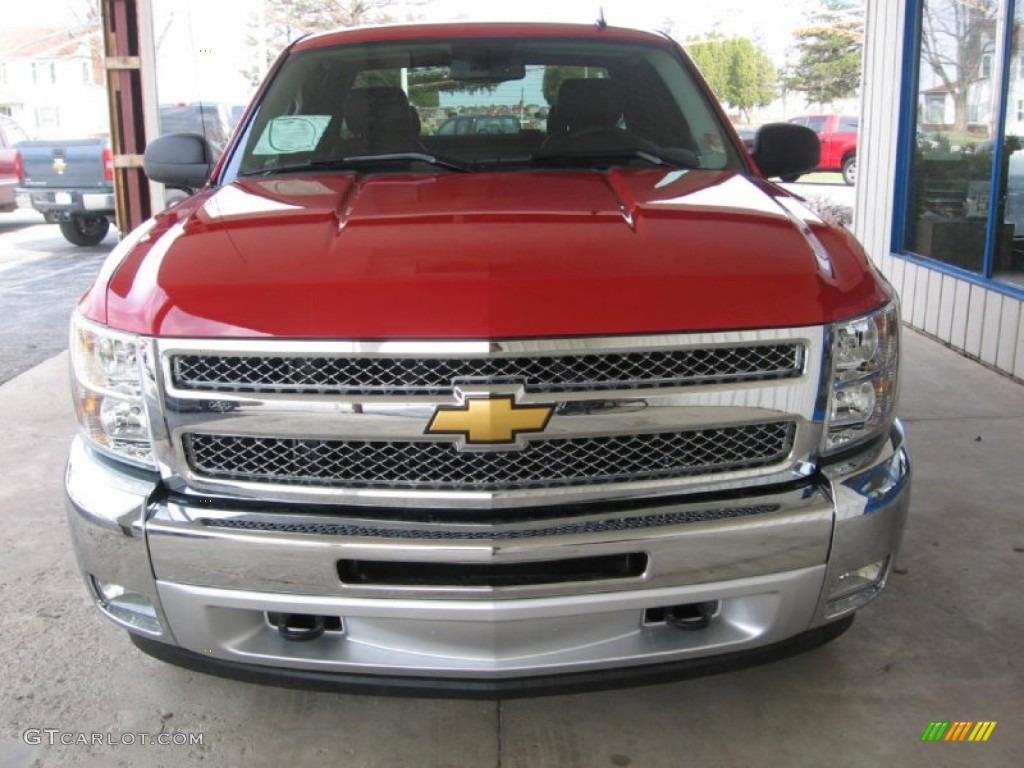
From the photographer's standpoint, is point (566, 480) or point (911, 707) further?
point (911, 707)

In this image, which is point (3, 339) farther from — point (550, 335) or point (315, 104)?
point (550, 335)

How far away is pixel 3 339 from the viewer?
7.44 m

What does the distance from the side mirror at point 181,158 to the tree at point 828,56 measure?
25.1 m

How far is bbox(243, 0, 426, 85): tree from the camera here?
28953mm

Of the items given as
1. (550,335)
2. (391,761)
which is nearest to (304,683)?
(391,761)

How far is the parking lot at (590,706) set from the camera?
97.0 inches

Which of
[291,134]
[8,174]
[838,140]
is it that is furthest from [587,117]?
[838,140]

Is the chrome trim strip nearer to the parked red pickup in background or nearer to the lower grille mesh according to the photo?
the lower grille mesh

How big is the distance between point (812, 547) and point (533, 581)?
60 centimetres

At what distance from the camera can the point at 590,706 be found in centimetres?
265

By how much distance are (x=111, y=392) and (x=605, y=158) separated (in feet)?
5.70

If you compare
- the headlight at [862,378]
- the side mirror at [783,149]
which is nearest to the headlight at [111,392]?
the headlight at [862,378]

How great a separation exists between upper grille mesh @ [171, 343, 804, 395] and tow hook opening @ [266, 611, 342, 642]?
1.71 ft

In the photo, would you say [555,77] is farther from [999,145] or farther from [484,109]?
[999,145]
